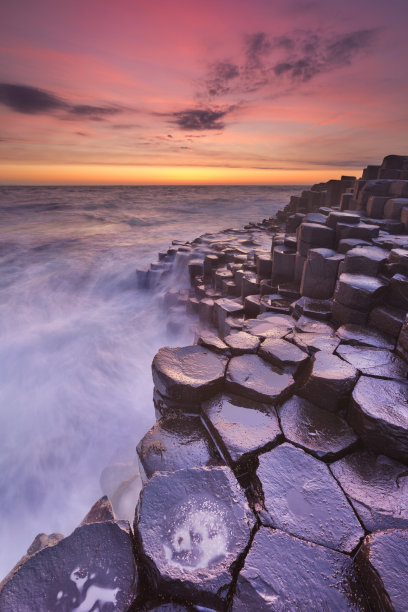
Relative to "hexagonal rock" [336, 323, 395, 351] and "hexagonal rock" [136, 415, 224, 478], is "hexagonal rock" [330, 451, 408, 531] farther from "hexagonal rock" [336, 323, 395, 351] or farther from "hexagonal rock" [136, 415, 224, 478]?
"hexagonal rock" [336, 323, 395, 351]

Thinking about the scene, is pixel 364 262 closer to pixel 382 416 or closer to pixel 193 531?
pixel 382 416

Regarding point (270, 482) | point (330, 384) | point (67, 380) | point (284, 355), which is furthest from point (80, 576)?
point (67, 380)

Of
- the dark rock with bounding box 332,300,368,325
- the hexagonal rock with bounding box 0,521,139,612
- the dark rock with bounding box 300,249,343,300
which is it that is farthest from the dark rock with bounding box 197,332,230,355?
the dark rock with bounding box 300,249,343,300

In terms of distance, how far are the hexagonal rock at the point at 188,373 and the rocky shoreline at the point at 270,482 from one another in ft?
0.05

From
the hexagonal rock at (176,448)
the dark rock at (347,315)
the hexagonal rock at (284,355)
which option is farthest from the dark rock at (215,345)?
the dark rock at (347,315)

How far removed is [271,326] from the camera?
3.53 metres

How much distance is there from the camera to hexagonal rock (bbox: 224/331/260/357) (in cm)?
285

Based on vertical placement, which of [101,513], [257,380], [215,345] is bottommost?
[101,513]

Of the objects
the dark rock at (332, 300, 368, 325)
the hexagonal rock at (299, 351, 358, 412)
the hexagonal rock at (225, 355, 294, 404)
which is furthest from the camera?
the dark rock at (332, 300, 368, 325)

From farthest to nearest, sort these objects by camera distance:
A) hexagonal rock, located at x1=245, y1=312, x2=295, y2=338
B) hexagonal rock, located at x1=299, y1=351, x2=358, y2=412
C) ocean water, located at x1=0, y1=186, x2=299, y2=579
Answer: ocean water, located at x1=0, y1=186, x2=299, y2=579
hexagonal rock, located at x1=245, y1=312, x2=295, y2=338
hexagonal rock, located at x1=299, y1=351, x2=358, y2=412

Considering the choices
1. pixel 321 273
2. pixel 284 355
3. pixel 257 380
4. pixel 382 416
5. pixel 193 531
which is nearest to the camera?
pixel 193 531

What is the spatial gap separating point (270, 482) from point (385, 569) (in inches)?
24.2

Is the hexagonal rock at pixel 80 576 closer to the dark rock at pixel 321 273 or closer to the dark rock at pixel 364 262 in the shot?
the dark rock at pixel 364 262

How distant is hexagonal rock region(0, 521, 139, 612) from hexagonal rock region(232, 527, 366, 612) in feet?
1.70
